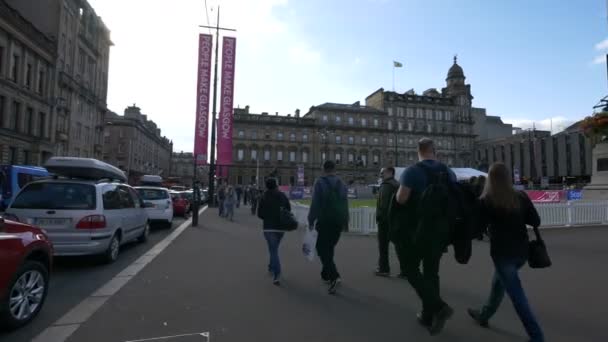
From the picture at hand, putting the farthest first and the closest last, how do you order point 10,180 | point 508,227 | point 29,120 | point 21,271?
point 29,120 → point 10,180 → point 21,271 → point 508,227

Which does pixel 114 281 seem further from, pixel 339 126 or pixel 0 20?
pixel 339 126

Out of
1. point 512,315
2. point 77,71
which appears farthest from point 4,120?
point 512,315

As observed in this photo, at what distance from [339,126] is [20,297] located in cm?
8308

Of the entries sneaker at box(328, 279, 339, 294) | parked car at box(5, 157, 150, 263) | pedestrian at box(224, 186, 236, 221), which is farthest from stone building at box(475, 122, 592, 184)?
parked car at box(5, 157, 150, 263)

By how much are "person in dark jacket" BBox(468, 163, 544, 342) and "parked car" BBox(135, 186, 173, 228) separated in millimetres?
12250

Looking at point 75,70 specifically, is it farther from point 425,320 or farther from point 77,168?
point 425,320

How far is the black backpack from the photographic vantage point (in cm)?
381

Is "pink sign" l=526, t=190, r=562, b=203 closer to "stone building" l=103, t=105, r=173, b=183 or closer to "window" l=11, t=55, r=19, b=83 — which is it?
"window" l=11, t=55, r=19, b=83

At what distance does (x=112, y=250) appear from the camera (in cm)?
767

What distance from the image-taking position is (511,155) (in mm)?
85062

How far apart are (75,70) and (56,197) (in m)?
44.9

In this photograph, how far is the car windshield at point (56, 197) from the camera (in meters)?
6.93

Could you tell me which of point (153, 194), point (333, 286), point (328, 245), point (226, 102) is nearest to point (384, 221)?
point (328, 245)

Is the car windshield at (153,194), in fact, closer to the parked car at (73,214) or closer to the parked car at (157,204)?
the parked car at (157,204)
